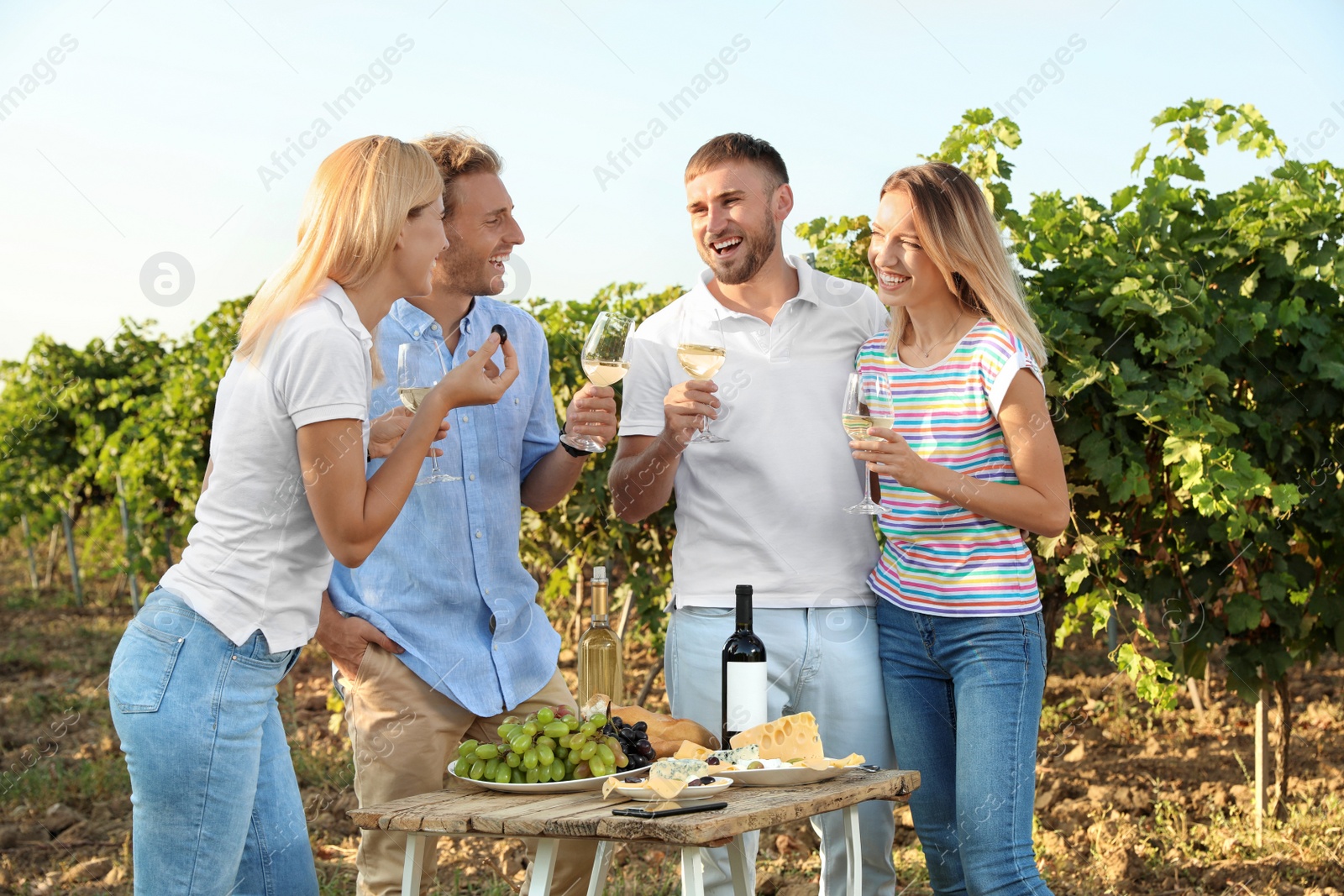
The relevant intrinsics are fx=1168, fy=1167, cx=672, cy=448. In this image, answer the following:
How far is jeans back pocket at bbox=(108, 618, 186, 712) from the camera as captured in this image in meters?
2.02

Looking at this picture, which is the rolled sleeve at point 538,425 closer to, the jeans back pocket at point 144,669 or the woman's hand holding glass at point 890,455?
the woman's hand holding glass at point 890,455

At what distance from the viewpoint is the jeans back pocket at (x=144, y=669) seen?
2.02 meters

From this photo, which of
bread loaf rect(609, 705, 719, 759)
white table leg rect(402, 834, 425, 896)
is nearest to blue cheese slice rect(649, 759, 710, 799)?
bread loaf rect(609, 705, 719, 759)

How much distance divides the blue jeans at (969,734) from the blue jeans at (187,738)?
142 centimetres

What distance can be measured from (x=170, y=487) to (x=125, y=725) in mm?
7964

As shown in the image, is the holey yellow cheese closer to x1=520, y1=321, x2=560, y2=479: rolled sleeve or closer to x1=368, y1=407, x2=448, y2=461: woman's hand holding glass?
x1=368, y1=407, x2=448, y2=461: woman's hand holding glass

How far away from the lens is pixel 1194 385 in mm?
3807

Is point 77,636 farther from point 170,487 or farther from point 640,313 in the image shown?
point 640,313

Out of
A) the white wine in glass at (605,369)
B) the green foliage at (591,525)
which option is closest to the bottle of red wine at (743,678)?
the white wine in glass at (605,369)

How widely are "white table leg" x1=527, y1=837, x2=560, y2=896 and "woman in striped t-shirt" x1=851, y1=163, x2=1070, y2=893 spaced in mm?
966

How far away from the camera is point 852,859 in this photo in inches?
90.0

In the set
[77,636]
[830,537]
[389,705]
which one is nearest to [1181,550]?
[830,537]

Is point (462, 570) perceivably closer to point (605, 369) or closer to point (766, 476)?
point (605, 369)

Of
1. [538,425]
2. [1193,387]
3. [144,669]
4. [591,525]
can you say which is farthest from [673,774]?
[591,525]
